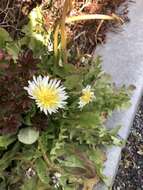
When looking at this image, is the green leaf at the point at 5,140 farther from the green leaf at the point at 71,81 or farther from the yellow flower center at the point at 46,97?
the green leaf at the point at 71,81

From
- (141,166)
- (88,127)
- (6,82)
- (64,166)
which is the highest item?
(6,82)

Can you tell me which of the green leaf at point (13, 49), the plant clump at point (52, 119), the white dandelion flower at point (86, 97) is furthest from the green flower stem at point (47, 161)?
the green leaf at point (13, 49)

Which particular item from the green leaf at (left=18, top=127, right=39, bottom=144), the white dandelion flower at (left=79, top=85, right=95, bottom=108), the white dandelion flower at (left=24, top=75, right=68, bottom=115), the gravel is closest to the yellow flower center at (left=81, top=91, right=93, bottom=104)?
the white dandelion flower at (left=79, top=85, right=95, bottom=108)

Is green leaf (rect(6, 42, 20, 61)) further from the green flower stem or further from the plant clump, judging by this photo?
the green flower stem

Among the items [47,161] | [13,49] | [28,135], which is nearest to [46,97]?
[28,135]

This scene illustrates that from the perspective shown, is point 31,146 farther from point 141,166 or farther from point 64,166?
point 141,166

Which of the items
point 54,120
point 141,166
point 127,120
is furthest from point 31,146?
point 141,166
